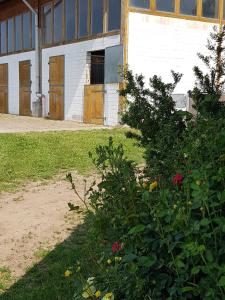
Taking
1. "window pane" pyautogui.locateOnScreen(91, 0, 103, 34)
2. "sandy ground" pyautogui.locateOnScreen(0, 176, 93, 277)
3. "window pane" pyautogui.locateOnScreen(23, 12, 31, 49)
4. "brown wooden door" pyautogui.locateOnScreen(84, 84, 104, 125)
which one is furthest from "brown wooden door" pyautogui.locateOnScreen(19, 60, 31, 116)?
"sandy ground" pyautogui.locateOnScreen(0, 176, 93, 277)

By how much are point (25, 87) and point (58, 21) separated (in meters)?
3.97

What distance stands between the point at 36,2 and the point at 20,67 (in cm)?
319

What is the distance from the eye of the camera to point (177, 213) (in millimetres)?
1980

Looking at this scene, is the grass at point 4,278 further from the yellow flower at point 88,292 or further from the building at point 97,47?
the building at point 97,47

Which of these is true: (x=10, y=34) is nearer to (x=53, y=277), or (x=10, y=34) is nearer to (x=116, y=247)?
(x=53, y=277)

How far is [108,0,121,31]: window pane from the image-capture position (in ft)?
48.9

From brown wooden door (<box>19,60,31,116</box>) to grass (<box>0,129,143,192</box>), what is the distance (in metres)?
10.2

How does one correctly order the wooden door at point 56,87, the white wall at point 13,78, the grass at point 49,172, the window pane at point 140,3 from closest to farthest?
the grass at point 49,172 → the window pane at point 140,3 → the wooden door at point 56,87 → the white wall at point 13,78

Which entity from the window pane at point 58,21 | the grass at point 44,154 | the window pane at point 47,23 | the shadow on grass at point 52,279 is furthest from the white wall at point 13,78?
the shadow on grass at point 52,279

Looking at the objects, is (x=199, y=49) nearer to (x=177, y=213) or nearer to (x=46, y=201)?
(x=46, y=201)

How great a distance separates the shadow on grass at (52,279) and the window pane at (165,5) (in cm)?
1184

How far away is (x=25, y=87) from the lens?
21734 millimetres

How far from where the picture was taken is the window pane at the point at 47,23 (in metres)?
19.5

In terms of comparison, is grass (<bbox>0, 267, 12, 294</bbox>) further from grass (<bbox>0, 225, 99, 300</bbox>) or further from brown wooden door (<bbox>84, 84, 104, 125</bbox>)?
brown wooden door (<bbox>84, 84, 104, 125</bbox>)
